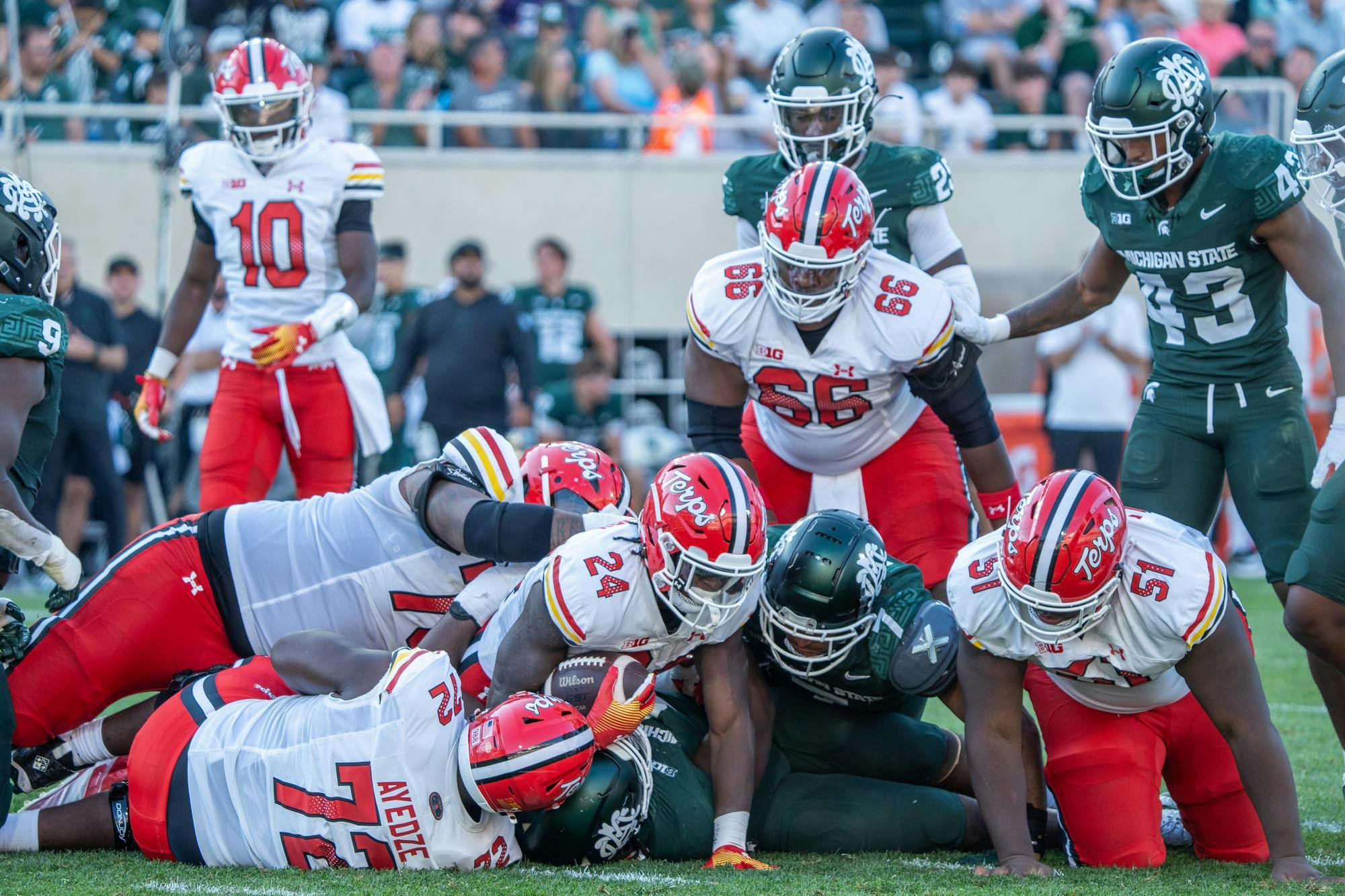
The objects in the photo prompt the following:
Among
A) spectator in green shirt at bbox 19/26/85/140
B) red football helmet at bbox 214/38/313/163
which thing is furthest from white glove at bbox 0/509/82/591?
spectator in green shirt at bbox 19/26/85/140

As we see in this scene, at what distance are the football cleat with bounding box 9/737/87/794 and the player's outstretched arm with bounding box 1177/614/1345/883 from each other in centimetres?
303

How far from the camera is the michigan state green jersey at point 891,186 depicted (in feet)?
16.6

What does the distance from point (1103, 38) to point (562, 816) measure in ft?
33.2

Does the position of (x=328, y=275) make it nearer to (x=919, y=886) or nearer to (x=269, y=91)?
(x=269, y=91)

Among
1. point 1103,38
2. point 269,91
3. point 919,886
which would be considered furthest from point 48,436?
point 1103,38

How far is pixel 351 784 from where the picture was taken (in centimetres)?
357

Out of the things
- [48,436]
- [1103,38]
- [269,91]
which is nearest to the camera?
[48,436]

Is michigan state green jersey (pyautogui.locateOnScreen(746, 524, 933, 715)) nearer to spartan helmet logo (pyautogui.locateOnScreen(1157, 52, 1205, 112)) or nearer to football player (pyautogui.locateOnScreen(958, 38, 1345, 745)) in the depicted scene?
football player (pyautogui.locateOnScreen(958, 38, 1345, 745))

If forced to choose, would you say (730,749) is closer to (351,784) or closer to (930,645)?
(930,645)

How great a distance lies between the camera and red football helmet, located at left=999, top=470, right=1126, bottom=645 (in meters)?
3.50

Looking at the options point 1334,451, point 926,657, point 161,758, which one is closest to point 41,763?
point 161,758

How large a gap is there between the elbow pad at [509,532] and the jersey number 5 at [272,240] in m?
2.19

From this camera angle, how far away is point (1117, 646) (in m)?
3.68

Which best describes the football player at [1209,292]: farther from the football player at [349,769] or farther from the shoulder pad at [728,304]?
the football player at [349,769]
